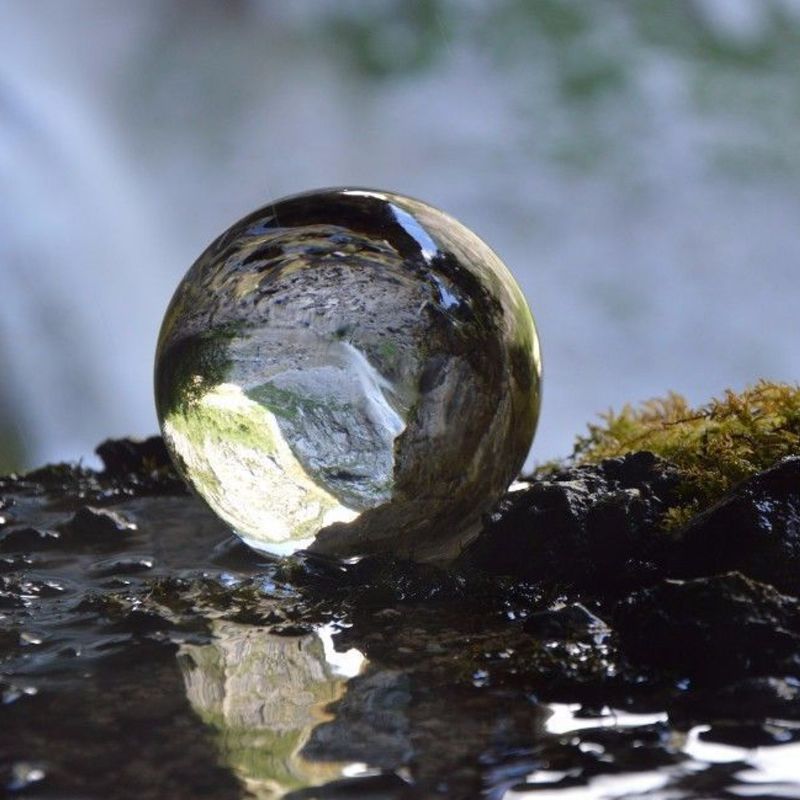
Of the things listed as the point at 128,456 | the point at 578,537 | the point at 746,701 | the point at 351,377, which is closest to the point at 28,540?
the point at 128,456

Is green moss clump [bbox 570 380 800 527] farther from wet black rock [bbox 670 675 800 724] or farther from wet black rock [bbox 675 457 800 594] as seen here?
wet black rock [bbox 670 675 800 724]

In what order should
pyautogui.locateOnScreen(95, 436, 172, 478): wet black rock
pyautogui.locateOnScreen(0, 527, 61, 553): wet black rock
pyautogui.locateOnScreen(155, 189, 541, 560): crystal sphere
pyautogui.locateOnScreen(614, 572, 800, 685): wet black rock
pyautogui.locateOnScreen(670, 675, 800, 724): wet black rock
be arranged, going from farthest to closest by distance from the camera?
pyautogui.locateOnScreen(95, 436, 172, 478): wet black rock, pyautogui.locateOnScreen(0, 527, 61, 553): wet black rock, pyautogui.locateOnScreen(155, 189, 541, 560): crystal sphere, pyautogui.locateOnScreen(614, 572, 800, 685): wet black rock, pyautogui.locateOnScreen(670, 675, 800, 724): wet black rock

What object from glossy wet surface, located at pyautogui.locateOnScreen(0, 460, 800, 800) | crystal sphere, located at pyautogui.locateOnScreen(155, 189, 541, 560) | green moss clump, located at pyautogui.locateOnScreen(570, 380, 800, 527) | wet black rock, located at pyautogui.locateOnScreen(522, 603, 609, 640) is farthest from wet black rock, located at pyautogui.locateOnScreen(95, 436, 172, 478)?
wet black rock, located at pyautogui.locateOnScreen(522, 603, 609, 640)

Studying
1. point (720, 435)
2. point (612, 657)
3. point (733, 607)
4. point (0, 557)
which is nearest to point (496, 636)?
point (612, 657)

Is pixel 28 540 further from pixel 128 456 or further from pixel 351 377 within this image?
pixel 351 377

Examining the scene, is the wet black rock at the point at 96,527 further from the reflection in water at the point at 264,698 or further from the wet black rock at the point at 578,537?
the wet black rock at the point at 578,537

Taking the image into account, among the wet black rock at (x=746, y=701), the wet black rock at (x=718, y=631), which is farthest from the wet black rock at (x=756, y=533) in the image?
the wet black rock at (x=746, y=701)

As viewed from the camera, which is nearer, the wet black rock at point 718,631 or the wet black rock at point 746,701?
the wet black rock at point 746,701
